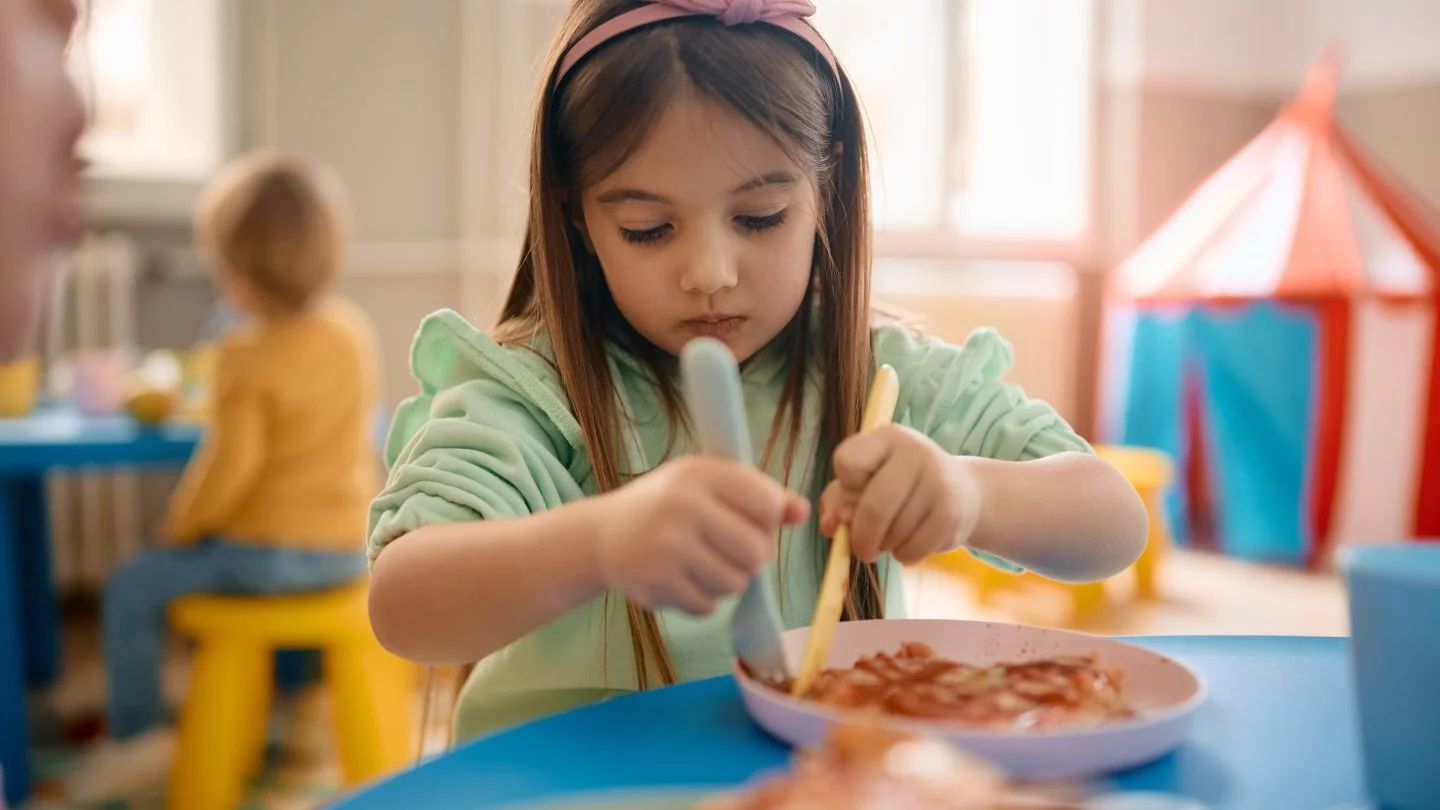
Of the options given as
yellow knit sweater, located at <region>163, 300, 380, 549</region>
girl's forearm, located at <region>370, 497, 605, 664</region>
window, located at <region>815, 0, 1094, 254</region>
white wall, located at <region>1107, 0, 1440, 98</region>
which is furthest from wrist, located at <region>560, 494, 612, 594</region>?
white wall, located at <region>1107, 0, 1440, 98</region>

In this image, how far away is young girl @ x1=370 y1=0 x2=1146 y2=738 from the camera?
62 cm

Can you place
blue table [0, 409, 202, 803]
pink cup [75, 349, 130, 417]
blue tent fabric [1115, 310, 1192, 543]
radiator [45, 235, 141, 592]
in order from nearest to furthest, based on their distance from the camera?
blue table [0, 409, 202, 803] → pink cup [75, 349, 130, 417] → radiator [45, 235, 141, 592] → blue tent fabric [1115, 310, 1192, 543]

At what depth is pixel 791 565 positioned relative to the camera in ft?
2.85

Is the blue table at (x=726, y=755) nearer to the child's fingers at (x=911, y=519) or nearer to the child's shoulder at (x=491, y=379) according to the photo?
the child's fingers at (x=911, y=519)

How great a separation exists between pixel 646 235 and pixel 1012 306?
3.22 m

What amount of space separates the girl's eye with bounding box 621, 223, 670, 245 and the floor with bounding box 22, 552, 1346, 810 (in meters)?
1.15

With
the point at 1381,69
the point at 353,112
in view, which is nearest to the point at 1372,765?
the point at 353,112

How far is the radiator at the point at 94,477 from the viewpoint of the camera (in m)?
2.76

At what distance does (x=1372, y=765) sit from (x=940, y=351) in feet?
1.72

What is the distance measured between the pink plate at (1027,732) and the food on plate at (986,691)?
0.02 meters

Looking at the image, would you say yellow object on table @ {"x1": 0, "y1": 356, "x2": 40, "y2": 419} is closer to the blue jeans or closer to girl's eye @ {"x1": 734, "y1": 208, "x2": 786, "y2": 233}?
the blue jeans

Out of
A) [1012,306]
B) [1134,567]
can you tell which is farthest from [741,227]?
[1012,306]

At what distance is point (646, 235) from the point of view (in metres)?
0.78

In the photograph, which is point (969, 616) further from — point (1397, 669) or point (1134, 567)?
point (1397, 669)
